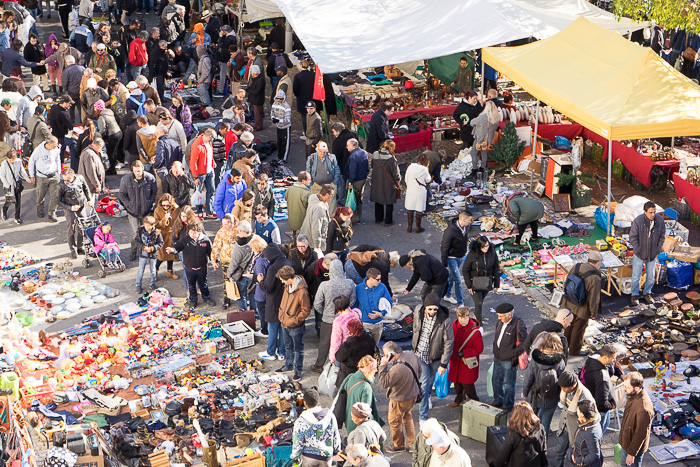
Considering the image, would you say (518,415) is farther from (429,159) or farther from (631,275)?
(429,159)

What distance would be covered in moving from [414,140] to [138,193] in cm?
600

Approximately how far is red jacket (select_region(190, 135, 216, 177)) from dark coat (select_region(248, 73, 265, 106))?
4.25 meters

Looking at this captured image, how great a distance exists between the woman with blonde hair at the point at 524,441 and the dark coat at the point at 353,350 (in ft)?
6.27

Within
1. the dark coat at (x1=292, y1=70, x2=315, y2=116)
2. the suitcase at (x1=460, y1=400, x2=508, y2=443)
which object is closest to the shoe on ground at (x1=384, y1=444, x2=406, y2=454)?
the suitcase at (x1=460, y1=400, x2=508, y2=443)

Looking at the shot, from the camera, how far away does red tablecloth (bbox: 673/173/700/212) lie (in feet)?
48.9

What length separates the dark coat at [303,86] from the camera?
18172mm

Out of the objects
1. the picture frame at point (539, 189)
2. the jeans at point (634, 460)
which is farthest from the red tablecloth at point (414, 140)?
the jeans at point (634, 460)

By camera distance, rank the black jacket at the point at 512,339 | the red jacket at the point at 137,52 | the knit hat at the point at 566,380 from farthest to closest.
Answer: the red jacket at the point at 137,52, the black jacket at the point at 512,339, the knit hat at the point at 566,380

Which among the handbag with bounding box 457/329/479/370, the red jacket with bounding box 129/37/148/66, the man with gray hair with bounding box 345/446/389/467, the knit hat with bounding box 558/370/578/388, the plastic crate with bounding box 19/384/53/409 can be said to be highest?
the red jacket with bounding box 129/37/148/66

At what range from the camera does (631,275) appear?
13.0 m

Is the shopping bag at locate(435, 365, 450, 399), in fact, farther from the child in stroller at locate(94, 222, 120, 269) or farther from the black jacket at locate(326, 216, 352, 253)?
the child in stroller at locate(94, 222, 120, 269)

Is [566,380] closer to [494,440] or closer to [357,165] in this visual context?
[494,440]

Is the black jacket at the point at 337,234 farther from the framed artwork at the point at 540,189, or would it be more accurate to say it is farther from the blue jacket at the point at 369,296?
the framed artwork at the point at 540,189

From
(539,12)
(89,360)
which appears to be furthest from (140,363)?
(539,12)
